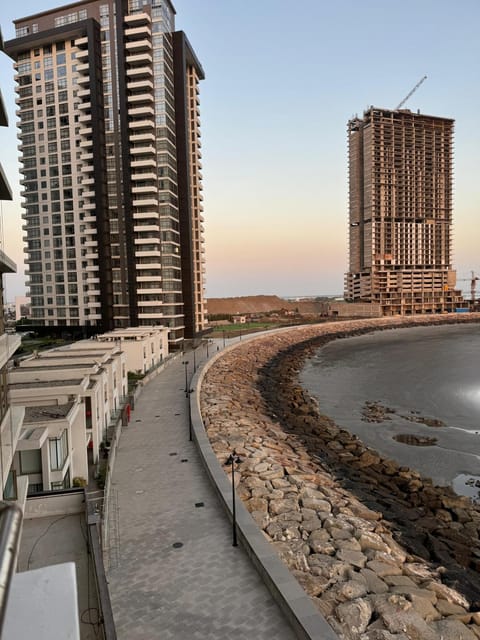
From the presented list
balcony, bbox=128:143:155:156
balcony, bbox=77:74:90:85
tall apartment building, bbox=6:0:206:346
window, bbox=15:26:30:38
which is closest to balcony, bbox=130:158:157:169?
tall apartment building, bbox=6:0:206:346

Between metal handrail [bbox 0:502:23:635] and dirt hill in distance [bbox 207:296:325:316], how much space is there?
546 feet

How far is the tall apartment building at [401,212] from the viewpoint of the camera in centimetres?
14612

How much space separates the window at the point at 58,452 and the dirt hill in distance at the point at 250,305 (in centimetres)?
15189

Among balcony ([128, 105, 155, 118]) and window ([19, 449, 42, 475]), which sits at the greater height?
balcony ([128, 105, 155, 118])

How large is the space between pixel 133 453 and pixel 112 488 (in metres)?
3.97

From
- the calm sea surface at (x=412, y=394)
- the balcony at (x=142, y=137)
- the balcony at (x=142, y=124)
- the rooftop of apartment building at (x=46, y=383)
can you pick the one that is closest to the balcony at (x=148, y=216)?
the balcony at (x=142, y=137)

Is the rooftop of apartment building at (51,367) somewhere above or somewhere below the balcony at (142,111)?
below

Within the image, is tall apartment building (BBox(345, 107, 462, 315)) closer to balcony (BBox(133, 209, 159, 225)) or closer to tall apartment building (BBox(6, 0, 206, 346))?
tall apartment building (BBox(6, 0, 206, 346))

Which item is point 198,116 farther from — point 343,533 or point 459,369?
point 343,533

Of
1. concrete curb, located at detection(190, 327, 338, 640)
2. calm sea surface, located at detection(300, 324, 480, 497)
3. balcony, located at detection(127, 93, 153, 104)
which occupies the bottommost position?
calm sea surface, located at detection(300, 324, 480, 497)

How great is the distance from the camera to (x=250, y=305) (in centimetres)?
19025

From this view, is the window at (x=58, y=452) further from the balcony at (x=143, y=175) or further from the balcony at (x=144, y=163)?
the balcony at (x=144, y=163)

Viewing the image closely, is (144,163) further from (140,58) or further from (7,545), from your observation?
(7,545)

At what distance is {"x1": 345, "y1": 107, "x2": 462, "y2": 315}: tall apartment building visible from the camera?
479 ft
